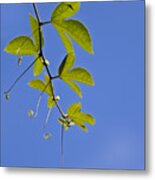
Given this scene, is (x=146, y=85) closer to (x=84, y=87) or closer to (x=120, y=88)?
(x=120, y=88)

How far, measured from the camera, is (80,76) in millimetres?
1728

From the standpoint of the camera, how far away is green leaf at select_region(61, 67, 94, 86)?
5.65ft

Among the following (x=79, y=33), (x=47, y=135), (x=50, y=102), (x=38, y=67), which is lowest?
(x=47, y=135)

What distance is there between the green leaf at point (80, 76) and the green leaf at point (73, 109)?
82 millimetres

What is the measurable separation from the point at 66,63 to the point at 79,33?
114mm

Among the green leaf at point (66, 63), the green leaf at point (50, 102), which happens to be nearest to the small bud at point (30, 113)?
the green leaf at point (50, 102)

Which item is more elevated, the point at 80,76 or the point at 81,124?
the point at 80,76

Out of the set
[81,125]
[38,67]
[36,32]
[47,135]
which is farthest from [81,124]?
[36,32]

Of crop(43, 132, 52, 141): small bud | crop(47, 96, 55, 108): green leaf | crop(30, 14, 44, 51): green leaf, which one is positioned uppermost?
crop(30, 14, 44, 51): green leaf

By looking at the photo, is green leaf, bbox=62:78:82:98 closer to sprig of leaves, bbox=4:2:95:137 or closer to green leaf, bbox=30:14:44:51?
sprig of leaves, bbox=4:2:95:137

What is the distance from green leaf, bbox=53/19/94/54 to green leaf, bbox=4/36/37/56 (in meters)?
0.14

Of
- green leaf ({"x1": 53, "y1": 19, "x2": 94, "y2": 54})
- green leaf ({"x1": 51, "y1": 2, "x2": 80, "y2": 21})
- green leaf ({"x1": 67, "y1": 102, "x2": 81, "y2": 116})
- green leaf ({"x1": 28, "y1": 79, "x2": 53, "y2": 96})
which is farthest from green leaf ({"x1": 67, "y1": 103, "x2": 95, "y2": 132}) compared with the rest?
green leaf ({"x1": 51, "y1": 2, "x2": 80, "y2": 21})

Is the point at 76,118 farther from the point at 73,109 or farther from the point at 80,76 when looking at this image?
the point at 80,76

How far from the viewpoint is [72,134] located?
68.1 inches
